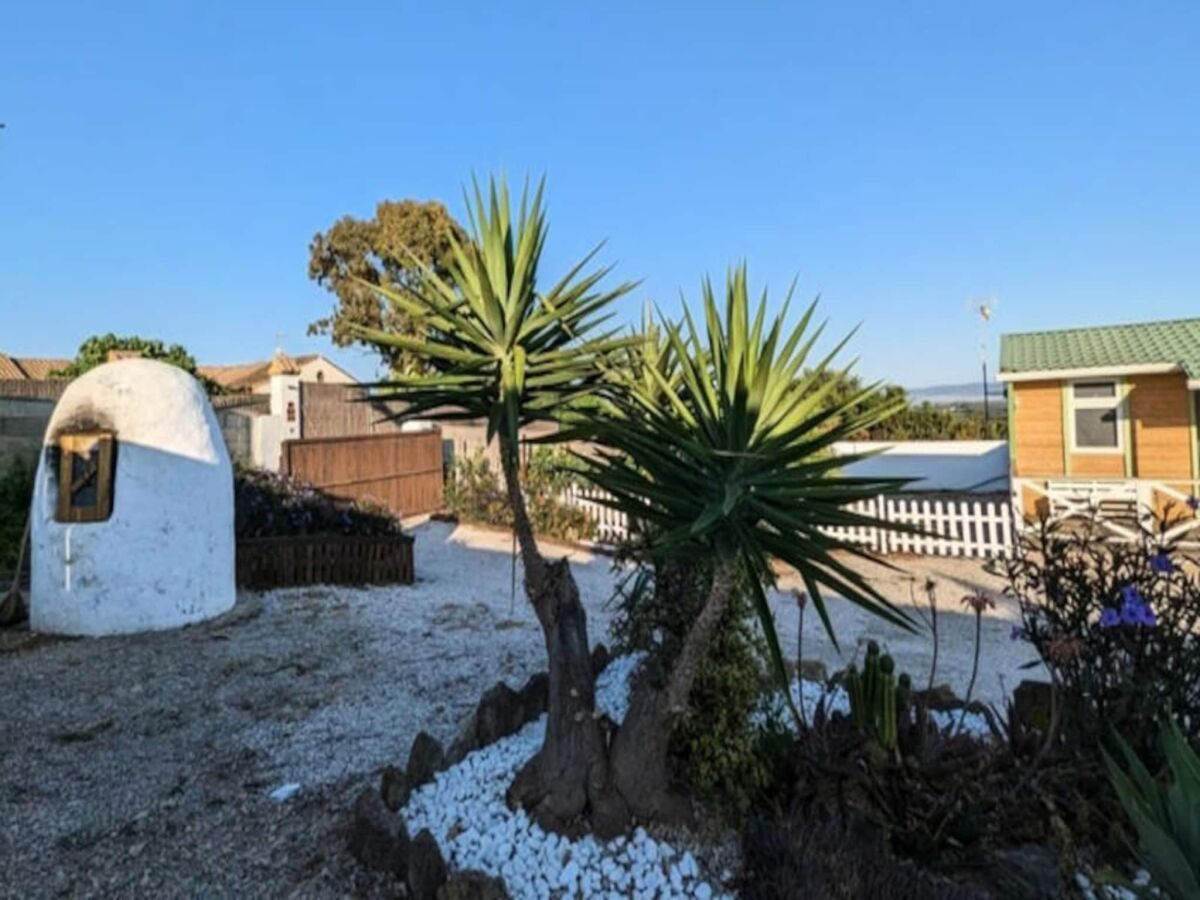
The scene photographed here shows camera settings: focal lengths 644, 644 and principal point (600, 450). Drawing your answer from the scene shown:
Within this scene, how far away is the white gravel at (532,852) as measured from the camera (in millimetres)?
2035

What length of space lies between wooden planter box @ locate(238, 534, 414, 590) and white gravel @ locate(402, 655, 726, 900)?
17.8 feet

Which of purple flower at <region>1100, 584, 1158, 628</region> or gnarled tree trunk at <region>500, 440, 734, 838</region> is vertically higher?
purple flower at <region>1100, 584, 1158, 628</region>

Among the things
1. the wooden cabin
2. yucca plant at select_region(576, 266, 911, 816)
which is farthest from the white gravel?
the wooden cabin

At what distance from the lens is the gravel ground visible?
2424mm

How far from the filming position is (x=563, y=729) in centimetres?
234

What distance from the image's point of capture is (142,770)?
3.20 meters

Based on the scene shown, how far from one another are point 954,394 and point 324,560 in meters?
25.5

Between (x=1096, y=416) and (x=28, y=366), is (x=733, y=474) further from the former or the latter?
(x=28, y=366)

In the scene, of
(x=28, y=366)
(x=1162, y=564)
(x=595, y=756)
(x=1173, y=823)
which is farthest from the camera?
(x=28, y=366)

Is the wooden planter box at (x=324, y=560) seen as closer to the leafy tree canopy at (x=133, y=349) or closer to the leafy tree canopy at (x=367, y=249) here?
the leafy tree canopy at (x=367, y=249)

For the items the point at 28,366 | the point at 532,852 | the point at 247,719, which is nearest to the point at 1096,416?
the point at 532,852

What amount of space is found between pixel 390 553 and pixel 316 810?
17.2 feet

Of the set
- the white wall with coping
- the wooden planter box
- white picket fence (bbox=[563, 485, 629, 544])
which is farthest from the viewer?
the white wall with coping

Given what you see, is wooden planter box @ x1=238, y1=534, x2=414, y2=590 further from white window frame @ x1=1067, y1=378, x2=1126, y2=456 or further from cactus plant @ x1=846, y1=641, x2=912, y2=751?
white window frame @ x1=1067, y1=378, x2=1126, y2=456
